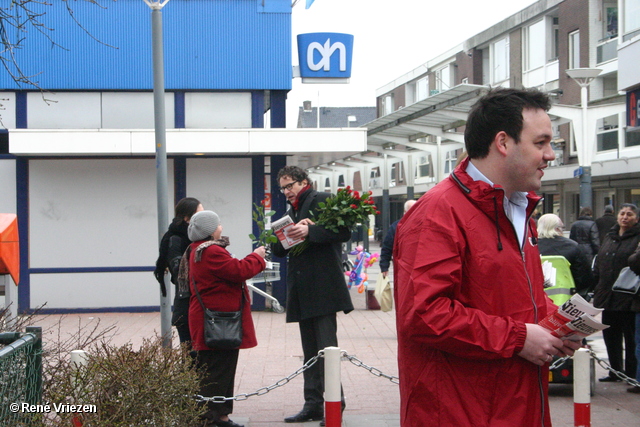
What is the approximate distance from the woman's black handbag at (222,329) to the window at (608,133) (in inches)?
1083

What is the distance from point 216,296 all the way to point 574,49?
30193 mm

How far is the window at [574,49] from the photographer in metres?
31.8

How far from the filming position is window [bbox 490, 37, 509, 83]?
38.6m

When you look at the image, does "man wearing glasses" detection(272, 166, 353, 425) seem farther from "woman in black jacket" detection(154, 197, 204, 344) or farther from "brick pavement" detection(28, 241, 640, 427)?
"woman in black jacket" detection(154, 197, 204, 344)

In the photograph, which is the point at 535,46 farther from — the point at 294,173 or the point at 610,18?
the point at 294,173

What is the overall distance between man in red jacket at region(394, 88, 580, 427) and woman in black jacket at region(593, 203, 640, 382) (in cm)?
509

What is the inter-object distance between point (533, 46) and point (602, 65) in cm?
615

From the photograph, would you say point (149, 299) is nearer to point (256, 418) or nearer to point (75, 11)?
point (75, 11)

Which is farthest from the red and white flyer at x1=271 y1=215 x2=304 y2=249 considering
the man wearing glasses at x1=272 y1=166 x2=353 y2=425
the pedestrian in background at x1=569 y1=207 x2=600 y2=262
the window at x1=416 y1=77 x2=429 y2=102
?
the window at x1=416 y1=77 x2=429 y2=102

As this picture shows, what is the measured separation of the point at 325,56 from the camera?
13.0 meters

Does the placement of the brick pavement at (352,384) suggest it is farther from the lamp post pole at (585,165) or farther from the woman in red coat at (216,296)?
the lamp post pole at (585,165)

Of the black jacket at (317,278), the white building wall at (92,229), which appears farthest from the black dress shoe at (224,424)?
the white building wall at (92,229)

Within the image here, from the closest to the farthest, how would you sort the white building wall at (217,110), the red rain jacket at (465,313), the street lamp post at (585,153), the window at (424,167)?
1. the red rain jacket at (465,313)
2. the white building wall at (217,110)
3. the street lamp post at (585,153)
4. the window at (424,167)

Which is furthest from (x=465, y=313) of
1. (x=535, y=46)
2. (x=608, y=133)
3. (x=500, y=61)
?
(x=500, y=61)
